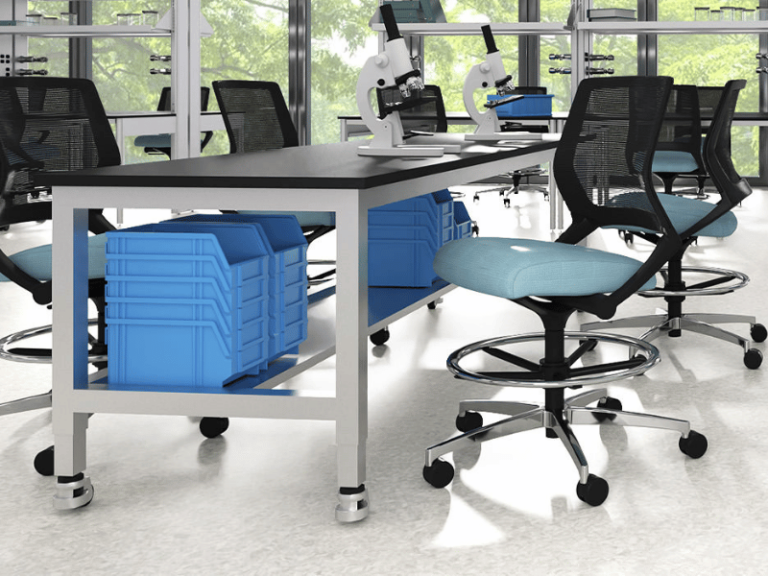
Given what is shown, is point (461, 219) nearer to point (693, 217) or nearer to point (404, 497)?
point (693, 217)

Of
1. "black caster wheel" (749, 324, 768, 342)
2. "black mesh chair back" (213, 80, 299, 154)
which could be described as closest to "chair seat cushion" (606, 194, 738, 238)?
"black caster wheel" (749, 324, 768, 342)

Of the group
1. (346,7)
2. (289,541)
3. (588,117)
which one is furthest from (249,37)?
(289,541)

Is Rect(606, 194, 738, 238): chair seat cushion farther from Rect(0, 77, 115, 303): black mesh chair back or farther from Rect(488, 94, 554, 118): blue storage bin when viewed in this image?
Rect(488, 94, 554, 118): blue storage bin

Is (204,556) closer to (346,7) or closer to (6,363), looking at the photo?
(6,363)

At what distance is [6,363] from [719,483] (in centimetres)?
239

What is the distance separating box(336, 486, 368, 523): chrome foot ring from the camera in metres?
2.14

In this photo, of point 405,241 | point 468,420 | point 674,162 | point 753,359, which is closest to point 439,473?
point 468,420

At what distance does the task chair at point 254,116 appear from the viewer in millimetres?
4402

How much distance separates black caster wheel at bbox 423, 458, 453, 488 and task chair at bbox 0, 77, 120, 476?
1058mm

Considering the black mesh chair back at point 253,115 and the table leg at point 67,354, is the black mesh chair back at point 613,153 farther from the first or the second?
the black mesh chair back at point 253,115

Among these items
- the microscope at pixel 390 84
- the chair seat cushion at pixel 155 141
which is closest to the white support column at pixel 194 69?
the chair seat cushion at pixel 155 141

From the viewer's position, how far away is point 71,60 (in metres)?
11.2

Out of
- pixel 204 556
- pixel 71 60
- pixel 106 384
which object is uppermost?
pixel 71 60

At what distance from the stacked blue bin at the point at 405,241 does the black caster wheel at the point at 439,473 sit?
1290mm
